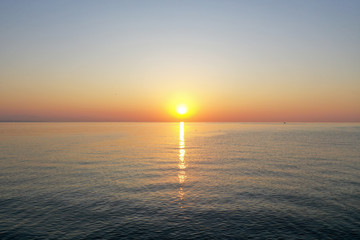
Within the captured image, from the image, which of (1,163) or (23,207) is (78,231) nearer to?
(23,207)

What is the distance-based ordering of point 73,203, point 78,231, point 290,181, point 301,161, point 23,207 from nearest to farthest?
point 78,231 < point 23,207 < point 73,203 < point 290,181 < point 301,161

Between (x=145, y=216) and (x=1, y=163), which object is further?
(x=1, y=163)

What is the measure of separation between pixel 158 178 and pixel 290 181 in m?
19.8

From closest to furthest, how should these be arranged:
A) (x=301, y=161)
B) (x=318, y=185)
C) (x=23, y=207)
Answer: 1. (x=23, y=207)
2. (x=318, y=185)
3. (x=301, y=161)

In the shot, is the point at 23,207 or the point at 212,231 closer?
the point at 212,231

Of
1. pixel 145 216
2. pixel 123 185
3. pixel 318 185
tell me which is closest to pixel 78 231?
pixel 145 216

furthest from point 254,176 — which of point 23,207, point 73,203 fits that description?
point 23,207

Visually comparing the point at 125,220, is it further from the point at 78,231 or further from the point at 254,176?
the point at 254,176

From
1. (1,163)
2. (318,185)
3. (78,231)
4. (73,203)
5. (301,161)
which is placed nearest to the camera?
(78,231)

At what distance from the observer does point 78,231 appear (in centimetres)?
2055

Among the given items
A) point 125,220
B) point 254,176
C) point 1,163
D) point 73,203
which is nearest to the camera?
point 125,220

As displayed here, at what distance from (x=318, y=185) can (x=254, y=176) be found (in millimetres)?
9146

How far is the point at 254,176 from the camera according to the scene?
40594 mm

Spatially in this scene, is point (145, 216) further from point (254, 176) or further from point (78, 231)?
point (254, 176)
